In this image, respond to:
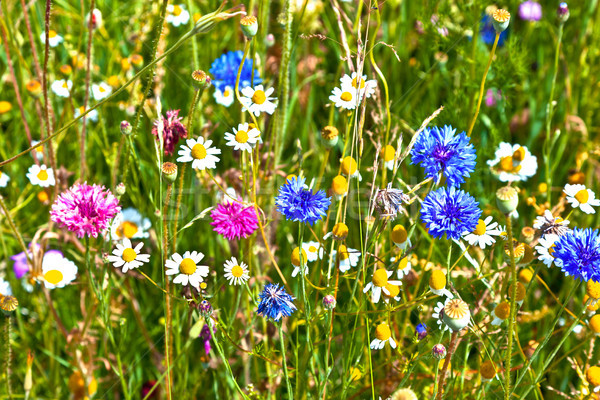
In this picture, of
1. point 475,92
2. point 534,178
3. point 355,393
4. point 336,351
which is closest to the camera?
point 355,393

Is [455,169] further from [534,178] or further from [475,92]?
[534,178]

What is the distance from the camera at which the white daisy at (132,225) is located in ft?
3.81

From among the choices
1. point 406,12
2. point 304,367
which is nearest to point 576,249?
point 304,367

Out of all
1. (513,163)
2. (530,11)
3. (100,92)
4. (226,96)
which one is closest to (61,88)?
(100,92)

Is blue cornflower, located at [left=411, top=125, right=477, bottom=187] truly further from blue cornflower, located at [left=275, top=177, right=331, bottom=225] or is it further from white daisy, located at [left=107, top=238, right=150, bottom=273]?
white daisy, located at [left=107, top=238, right=150, bottom=273]

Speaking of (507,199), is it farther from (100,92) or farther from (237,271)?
(100,92)

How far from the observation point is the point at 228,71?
1340mm

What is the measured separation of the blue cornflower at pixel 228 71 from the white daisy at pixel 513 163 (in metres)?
0.53

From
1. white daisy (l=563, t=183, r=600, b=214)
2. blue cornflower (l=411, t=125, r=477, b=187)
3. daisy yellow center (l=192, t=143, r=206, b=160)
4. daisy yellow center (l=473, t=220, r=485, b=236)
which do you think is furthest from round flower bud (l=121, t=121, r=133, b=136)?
white daisy (l=563, t=183, r=600, b=214)

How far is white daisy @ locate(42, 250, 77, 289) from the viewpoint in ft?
3.61

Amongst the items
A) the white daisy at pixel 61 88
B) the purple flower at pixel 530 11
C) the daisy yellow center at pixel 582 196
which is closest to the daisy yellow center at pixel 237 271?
the daisy yellow center at pixel 582 196

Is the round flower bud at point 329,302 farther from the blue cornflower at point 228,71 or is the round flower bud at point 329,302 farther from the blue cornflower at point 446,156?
the blue cornflower at point 228,71

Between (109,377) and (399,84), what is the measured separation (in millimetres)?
992

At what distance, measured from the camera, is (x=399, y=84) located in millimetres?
1632
